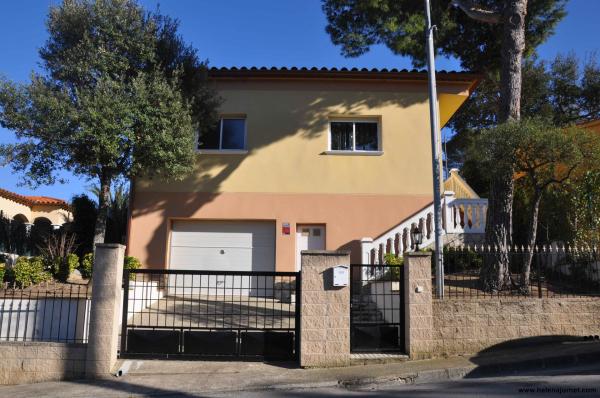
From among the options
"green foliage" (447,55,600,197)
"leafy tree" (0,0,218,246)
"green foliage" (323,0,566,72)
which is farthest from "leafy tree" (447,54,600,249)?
"leafy tree" (0,0,218,246)

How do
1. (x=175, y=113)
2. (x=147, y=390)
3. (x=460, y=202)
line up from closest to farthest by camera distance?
(x=147, y=390) < (x=175, y=113) < (x=460, y=202)

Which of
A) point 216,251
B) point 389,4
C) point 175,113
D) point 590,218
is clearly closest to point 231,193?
point 216,251

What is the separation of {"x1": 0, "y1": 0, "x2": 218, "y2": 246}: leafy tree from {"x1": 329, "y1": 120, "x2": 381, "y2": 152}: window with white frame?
166 inches

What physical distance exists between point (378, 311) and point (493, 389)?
2.87 metres

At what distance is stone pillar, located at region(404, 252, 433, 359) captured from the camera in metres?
7.91

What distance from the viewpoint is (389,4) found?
1312cm

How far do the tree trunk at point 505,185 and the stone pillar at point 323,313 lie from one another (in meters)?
3.58

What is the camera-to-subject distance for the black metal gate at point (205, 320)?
7.86 metres

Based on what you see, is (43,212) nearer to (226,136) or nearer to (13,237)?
(13,237)

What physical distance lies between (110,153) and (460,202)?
8.53m

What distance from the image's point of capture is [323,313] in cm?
770

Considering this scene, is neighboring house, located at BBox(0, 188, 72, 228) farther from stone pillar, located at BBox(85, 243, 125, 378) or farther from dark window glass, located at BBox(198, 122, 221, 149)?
stone pillar, located at BBox(85, 243, 125, 378)

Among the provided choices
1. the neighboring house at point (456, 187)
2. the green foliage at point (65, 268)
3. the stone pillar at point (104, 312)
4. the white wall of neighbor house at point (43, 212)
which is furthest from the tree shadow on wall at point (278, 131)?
the white wall of neighbor house at point (43, 212)

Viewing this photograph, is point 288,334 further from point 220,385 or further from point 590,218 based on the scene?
point 590,218
